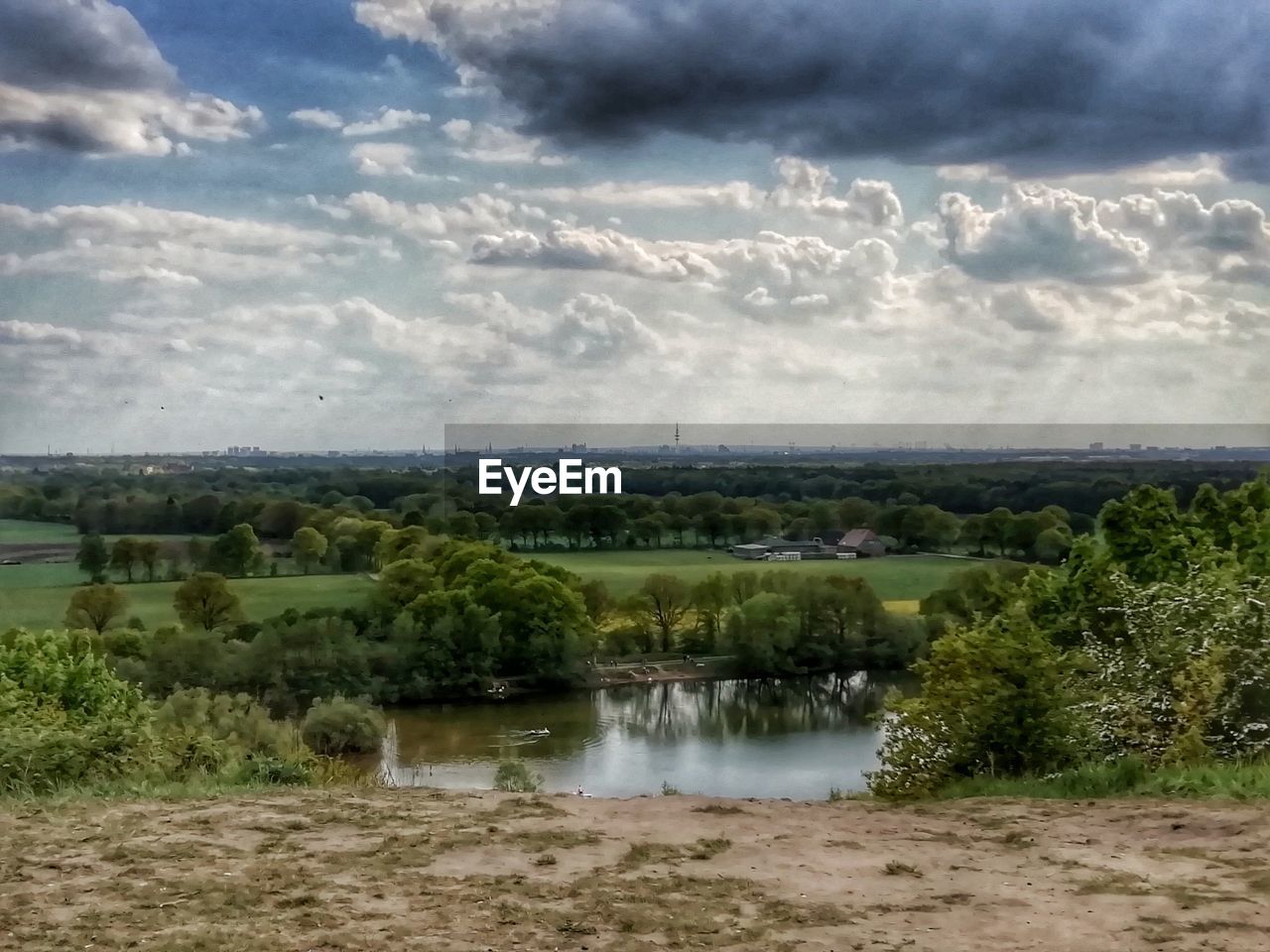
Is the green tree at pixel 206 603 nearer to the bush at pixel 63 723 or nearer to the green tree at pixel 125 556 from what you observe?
the green tree at pixel 125 556

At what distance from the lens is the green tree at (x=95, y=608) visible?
88.7 ft

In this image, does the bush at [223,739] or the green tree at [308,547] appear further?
the green tree at [308,547]

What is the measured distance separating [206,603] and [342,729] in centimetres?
820

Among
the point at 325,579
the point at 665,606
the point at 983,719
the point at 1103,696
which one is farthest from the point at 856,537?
the point at 983,719

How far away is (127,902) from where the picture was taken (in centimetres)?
550

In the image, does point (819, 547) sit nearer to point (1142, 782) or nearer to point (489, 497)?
point (489, 497)

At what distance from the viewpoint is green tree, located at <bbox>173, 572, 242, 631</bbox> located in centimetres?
2669

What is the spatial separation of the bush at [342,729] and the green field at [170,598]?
552 centimetres

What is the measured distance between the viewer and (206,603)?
27.0 m

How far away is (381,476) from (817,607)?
12.5 meters

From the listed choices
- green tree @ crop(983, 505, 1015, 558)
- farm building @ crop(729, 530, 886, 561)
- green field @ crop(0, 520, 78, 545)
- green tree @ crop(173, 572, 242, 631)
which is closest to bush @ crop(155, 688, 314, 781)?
green tree @ crop(173, 572, 242, 631)

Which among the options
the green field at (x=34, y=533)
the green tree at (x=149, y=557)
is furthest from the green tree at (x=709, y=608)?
the green field at (x=34, y=533)

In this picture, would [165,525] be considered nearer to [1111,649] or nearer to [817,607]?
[817,607]

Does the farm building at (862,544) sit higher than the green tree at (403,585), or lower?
higher
